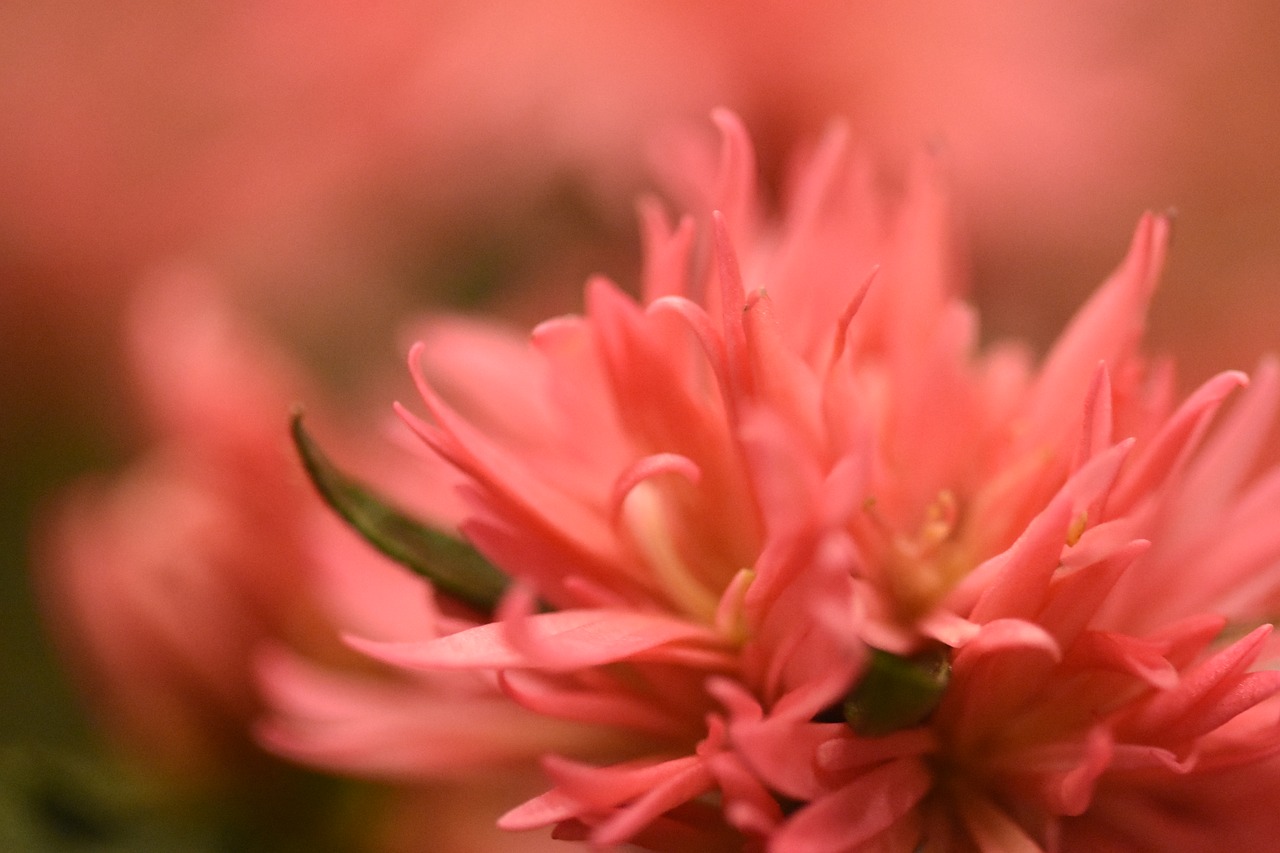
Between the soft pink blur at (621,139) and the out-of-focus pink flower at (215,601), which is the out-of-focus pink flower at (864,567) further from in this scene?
the soft pink blur at (621,139)

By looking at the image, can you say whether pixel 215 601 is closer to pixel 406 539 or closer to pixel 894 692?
pixel 406 539

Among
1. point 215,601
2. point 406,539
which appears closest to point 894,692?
point 406,539

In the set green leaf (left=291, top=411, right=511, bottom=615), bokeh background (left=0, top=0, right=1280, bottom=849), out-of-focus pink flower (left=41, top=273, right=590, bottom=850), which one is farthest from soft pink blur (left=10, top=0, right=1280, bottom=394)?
green leaf (left=291, top=411, right=511, bottom=615)

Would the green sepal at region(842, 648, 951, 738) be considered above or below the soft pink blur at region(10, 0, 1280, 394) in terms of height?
below

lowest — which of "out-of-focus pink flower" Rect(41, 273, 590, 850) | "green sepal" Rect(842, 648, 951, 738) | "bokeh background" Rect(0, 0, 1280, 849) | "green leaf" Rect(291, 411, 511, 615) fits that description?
"green sepal" Rect(842, 648, 951, 738)

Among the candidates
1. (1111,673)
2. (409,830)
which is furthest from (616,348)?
(409,830)

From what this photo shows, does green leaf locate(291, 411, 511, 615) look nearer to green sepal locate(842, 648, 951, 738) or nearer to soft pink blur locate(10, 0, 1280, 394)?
green sepal locate(842, 648, 951, 738)

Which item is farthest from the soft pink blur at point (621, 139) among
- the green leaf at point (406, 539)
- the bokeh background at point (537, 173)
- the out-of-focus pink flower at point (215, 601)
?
the green leaf at point (406, 539)

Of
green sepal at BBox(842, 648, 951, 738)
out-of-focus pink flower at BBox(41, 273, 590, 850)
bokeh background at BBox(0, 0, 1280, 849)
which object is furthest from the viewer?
bokeh background at BBox(0, 0, 1280, 849)
